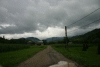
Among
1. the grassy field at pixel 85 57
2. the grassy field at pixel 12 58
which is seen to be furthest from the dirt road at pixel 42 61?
the grassy field at pixel 85 57

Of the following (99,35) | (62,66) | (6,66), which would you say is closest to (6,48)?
(6,66)

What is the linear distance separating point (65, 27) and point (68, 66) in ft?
60.1

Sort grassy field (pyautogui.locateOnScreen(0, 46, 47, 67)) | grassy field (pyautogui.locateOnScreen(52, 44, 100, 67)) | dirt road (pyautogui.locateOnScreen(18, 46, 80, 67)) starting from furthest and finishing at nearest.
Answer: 1. grassy field (pyautogui.locateOnScreen(0, 46, 47, 67))
2. dirt road (pyautogui.locateOnScreen(18, 46, 80, 67))
3. grassy field (pyautogui.locateOnScreen(52, 44, 100, 67))

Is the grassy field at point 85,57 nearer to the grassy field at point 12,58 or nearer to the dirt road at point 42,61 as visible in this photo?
the dirt road at point 42,61

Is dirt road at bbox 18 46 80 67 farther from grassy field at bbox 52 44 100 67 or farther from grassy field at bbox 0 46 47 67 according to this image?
grassy field at bbox 52 44 100 67

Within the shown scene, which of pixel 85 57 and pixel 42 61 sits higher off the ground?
pixel 42 61

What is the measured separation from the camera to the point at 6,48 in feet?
78.1

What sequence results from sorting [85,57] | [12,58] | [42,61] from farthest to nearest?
[85,57] → [12,58] → [42,61]

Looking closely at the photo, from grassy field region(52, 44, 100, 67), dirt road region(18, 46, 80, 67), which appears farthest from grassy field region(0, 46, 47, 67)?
grassy field region(52, 44, 100, 67)

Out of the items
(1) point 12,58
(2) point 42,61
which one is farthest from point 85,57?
(1) point 12,58

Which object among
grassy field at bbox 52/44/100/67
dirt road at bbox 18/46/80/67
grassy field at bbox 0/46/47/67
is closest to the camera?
grassy field at bbox 52/44/100/67

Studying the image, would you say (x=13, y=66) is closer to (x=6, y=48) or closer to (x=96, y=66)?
(x=96, y=66)

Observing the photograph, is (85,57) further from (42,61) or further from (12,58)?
(12,58)

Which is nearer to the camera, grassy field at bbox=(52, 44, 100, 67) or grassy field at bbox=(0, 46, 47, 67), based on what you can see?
grassy field at bbox=(52, 44, 100, 67)
